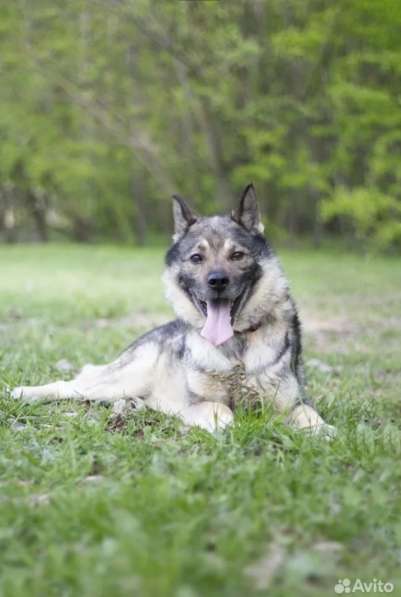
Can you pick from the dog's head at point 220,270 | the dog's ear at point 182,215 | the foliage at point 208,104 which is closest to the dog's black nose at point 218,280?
the dog's head at point 220,270

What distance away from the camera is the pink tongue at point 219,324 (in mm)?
4523

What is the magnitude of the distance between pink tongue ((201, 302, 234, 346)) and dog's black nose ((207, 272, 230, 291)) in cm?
16

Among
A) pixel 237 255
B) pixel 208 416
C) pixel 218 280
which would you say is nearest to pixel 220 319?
pixel 218 280

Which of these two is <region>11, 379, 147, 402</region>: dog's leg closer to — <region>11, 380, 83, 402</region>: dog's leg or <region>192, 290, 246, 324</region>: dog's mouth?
<region>11, 380, 83, 402</region>: dog's leg

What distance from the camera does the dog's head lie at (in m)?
4.48

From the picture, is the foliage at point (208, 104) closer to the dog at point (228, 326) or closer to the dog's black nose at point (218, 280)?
the dog at point (228, 326)

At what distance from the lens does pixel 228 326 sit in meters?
4.54

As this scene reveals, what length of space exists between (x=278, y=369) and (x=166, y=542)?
214cm

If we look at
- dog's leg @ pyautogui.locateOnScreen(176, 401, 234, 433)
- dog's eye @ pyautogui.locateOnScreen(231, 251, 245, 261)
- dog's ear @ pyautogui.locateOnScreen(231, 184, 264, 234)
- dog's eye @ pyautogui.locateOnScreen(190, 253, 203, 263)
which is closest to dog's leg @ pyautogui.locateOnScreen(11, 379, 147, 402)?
dog's leg @ pyautogui.locateOnScreen(176, 401, 234, 433)

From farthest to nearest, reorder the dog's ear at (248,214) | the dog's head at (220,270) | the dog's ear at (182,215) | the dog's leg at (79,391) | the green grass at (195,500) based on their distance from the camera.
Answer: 1. the dog's leg at (79,391)
2. the dog's ear at (182,215)
3. the dog's ear at (248,214)
4. the dog's head at (220,270)
5. the green grass at (195,500)

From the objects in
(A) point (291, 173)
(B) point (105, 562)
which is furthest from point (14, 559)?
(A) point (291, 173)

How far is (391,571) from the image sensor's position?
2602 mm

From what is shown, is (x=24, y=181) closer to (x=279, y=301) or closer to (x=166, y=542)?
(x=279, y=301)

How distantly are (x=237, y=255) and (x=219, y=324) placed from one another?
45 cm
